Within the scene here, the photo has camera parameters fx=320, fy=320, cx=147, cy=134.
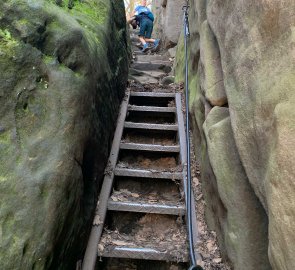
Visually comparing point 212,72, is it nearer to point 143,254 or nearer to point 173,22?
point 143,254

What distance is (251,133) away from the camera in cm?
256

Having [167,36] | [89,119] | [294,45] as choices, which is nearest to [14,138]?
[89,119]

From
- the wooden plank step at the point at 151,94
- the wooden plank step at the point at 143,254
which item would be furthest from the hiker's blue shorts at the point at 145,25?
the wooden plank step at the point at 143,254

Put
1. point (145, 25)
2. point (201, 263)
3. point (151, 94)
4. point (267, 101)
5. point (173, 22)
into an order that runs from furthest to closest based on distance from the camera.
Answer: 1. point (145, 25)
2. point (173, 22)
3. point (151, 94)
4. point (201, 263)
5. point (267, 101)

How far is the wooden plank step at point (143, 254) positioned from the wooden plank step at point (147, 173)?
42.5 inches

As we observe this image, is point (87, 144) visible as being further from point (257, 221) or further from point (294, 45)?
point (294, 45)

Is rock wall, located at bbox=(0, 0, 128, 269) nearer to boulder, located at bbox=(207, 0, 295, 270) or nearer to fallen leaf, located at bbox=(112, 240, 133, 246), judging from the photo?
fallen leaf, located at bbox=(112, 240, 133, 246)

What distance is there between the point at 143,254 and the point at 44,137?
1603mm

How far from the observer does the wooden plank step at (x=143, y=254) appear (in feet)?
11.0

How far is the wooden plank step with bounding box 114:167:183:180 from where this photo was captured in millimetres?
4236

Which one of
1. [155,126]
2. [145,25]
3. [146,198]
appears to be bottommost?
[146,198]

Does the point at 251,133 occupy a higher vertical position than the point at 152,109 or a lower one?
higher

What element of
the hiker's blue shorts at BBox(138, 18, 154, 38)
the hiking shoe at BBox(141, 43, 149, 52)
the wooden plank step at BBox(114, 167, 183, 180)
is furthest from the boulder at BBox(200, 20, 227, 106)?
the hiker's blue shorts at BBox(138, 18, 154, 38)

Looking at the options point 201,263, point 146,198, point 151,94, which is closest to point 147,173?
point 146,198
